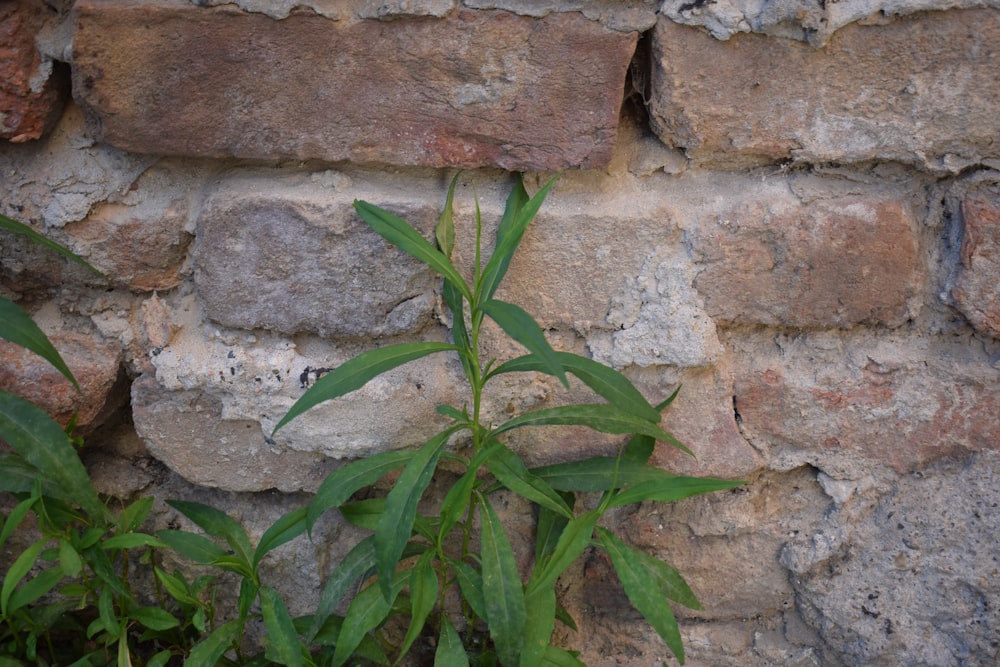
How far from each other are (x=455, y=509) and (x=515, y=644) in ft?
0.59

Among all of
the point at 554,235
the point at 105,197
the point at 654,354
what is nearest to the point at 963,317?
the point at 654,354

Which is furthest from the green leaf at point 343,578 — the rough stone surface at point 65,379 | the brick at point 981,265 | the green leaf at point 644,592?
the brick at point 981,265

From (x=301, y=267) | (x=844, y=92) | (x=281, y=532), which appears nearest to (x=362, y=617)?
(x=281, y=532)

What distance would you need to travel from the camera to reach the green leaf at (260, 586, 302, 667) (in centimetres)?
110

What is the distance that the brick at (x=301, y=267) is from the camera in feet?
3.77

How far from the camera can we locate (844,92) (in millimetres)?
1091

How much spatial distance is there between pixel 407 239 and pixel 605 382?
0.31 metres

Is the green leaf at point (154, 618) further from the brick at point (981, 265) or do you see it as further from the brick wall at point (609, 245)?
the brick at point (981, 265)

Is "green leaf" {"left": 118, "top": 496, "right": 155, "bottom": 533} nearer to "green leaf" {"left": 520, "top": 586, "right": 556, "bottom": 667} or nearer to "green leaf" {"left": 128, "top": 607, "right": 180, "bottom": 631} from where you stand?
"green leaf" {"left": 128, "top": 607, "right": 180, "bottom": 631}

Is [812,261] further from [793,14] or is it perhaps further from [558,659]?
[558,659]

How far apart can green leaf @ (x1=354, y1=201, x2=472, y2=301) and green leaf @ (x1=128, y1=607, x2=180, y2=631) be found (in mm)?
621

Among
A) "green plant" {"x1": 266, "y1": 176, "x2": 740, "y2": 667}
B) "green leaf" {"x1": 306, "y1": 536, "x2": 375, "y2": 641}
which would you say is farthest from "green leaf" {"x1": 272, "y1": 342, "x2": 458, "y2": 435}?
"green leaf" {"x1": 306, "y1": 536, "x2": 375, "y2": 641}

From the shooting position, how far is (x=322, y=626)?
3.96ft

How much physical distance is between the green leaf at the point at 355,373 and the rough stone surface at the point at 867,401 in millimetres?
473
